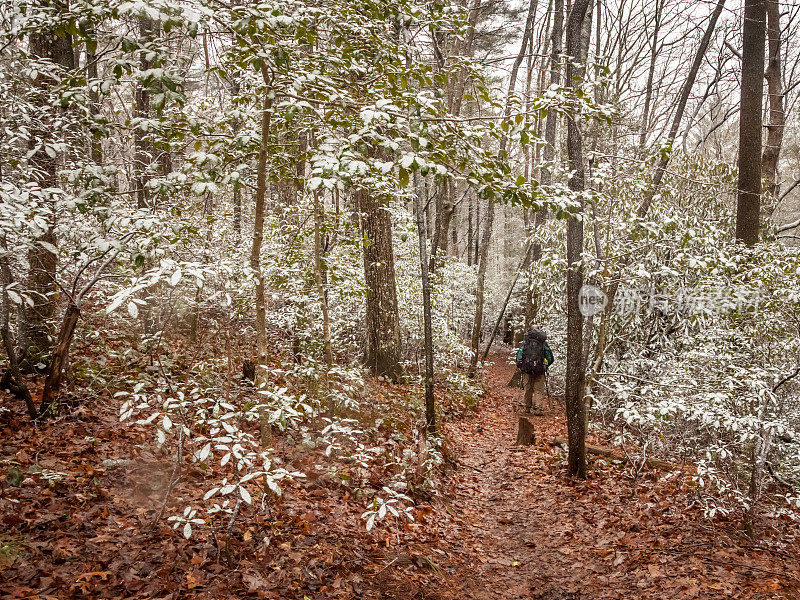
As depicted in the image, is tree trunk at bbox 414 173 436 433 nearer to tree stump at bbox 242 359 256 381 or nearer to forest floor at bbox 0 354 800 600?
forest floor at bbox 0 354 800 600

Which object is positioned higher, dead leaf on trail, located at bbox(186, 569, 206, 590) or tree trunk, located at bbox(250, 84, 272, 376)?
tree trunk, located at bbox(250, 84, 272, 376)

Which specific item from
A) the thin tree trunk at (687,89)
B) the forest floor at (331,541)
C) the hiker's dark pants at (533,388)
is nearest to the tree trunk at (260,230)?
the forest floor at (331,541)

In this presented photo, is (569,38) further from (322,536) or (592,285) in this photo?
(322,536)

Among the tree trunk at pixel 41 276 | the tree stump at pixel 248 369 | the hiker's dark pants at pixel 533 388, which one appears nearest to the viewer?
the tree trunk at pixel 41 276

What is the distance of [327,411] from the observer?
709 cm

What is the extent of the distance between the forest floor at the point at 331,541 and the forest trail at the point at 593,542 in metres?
0.02

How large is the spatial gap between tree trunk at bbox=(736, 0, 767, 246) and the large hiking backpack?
5145 millimetres

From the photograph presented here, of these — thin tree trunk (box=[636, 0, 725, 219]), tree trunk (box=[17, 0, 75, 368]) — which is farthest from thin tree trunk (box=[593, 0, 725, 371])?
tree trunk (box=[17, 0, 75, 368])

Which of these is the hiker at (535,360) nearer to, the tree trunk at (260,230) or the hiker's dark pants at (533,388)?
the hiker's dark pants at (533,388)

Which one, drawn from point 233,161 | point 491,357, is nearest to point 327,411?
point 233,161

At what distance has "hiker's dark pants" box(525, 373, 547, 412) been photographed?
41.7ft

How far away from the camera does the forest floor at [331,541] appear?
3.54m

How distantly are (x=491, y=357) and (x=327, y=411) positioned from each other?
2035 centimetres

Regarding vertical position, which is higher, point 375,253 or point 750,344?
point 375,253
